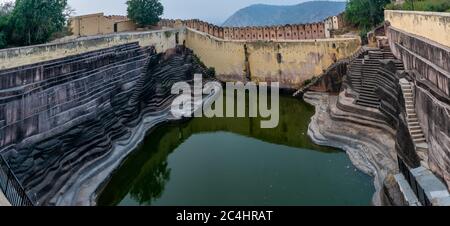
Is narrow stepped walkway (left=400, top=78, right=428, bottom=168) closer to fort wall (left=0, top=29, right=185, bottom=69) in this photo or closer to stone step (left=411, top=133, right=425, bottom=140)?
stone step (left=411, top=133, right=425, bottom=140)

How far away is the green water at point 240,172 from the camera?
28.4 feet

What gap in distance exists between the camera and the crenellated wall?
1694 centimetres

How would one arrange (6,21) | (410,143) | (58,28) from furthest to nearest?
(58,28) < (6,21) < (410,143)

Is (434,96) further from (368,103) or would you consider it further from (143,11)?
(143,11)

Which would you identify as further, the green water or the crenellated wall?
the crenellated wall

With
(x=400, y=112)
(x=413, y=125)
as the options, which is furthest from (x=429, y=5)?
(x=413, y=125)

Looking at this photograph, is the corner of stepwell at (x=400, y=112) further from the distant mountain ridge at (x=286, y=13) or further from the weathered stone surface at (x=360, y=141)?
the distant mountain ridge at (x=286, y=13)

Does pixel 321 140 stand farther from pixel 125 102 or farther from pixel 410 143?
pixel 125 102

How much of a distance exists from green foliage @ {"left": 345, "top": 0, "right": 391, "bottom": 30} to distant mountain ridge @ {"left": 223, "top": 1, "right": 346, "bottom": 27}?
67.6m

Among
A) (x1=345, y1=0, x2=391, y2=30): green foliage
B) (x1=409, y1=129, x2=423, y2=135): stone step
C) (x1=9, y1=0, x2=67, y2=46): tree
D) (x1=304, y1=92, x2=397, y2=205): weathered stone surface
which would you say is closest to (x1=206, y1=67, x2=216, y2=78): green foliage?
(x1=345, y1=0, x2=391, y2=30): green foliage

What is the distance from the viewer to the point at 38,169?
8.66 metres
